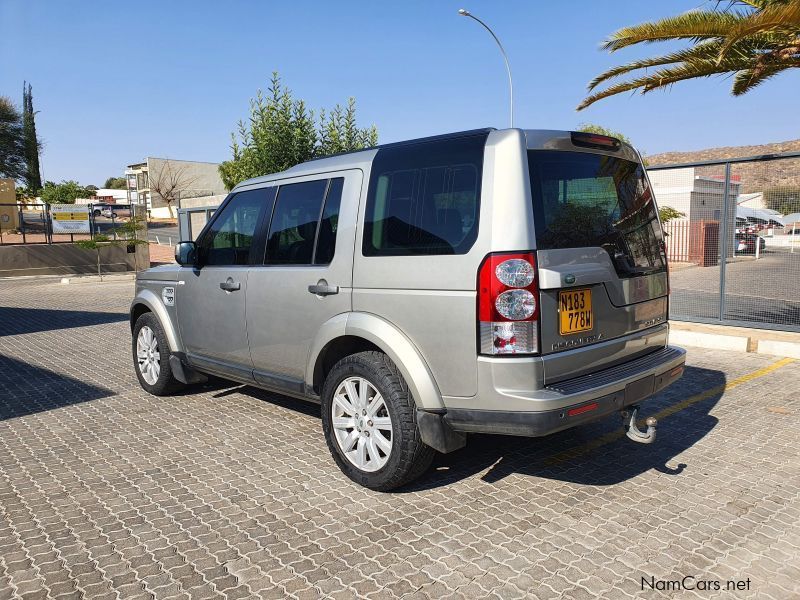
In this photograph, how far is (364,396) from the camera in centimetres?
371

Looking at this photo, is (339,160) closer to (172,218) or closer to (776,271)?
(776,271)

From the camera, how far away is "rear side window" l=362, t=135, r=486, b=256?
129 inches

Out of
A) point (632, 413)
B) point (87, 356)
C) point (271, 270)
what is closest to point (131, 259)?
point (87, 356)

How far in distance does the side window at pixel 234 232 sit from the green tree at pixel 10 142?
148 ft

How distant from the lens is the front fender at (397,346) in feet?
11.0

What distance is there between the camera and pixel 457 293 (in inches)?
126

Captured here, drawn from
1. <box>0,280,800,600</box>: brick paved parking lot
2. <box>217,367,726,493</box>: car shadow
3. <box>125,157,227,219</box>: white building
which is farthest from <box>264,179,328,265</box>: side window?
<box>125,157,227,219</box>: white building

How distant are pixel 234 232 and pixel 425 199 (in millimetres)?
2025

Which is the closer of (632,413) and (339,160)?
(632,413)

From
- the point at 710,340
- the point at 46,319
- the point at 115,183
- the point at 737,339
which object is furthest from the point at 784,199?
the point at 115,183

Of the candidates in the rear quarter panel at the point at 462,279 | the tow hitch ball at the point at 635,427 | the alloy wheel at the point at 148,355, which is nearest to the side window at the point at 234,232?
the alloy wheel at the point at 148,355

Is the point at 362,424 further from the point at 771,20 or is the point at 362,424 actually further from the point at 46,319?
the point at 46,319

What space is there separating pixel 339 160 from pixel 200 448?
2.37 metres

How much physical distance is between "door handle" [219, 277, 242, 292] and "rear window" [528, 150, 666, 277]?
2.46 m
